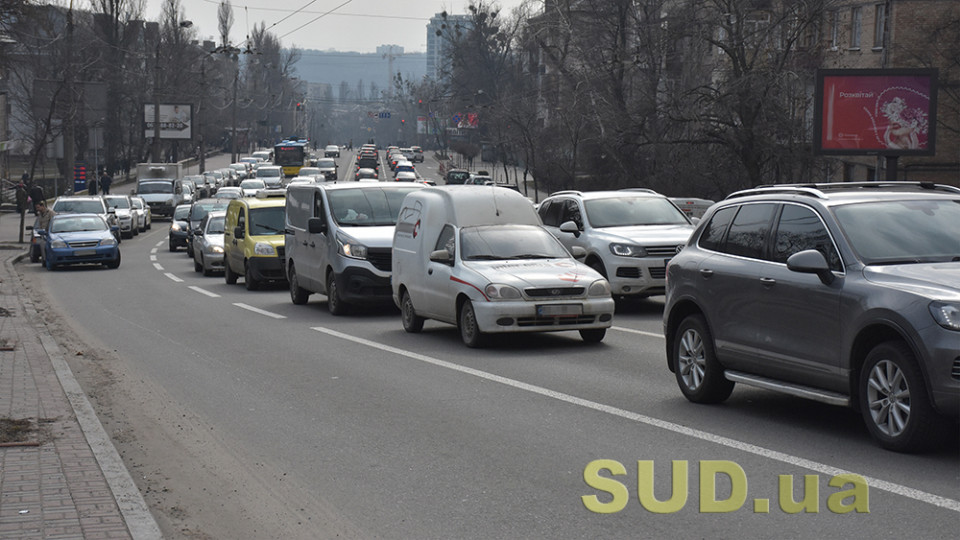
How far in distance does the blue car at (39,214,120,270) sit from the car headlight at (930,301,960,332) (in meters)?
28.9

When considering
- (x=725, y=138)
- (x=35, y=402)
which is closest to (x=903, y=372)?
(x=35, y=402)

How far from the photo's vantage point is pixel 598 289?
14375 millimetres

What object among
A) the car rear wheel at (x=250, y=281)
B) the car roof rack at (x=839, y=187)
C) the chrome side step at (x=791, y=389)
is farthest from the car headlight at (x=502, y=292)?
the car rear wheel at (x=250, y=281)

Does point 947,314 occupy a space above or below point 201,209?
above

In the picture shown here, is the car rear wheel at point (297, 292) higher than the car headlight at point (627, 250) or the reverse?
the reverse

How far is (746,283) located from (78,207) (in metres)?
36.4

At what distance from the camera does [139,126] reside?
97.6 meters

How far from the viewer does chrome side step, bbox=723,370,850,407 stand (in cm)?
842

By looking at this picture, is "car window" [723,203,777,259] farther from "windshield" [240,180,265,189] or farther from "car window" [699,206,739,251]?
"windshield" [240,180,265,189]

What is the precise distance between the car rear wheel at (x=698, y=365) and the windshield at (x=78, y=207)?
34.6 m

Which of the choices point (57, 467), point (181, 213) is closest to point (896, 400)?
point (57, 467)

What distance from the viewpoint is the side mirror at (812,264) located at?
8367mm

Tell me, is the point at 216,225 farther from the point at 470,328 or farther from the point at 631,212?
the point at 470,328

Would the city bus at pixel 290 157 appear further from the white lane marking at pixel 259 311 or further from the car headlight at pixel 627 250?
the car headlight at pixel 627 250
